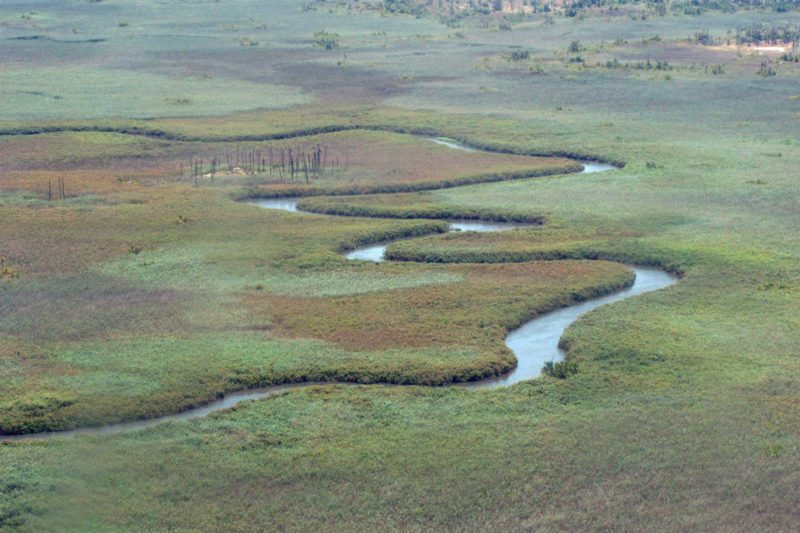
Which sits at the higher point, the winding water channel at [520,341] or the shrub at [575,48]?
the shrub at [575,48]

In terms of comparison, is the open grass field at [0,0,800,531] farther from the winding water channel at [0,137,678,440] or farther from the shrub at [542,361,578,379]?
the shrub at [542,361,578,379]

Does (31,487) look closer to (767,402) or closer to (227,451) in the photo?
(227,451)

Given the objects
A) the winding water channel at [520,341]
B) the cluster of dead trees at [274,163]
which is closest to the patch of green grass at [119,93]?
the cluster of dead trees at [274,163]

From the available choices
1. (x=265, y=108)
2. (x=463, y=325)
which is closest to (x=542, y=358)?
(x=463, y=325)

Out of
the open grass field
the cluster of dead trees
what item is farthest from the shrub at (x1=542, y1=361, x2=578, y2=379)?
the cluster of dead trees

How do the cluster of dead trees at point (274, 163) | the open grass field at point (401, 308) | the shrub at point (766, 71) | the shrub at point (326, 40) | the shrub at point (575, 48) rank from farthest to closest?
the shrub at point (326, 40) → the shrub at point (575, 48) → the shrub at point (766, 71) → the cluster of dead trees at point (274, 163) → the open grass field at point (401, 308)

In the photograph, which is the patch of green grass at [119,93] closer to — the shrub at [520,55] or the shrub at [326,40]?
the shrub at [326,40]

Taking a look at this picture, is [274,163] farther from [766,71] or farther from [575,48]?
[575,48]
